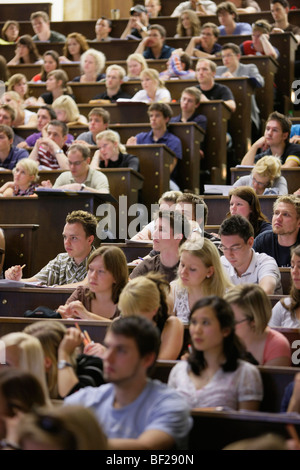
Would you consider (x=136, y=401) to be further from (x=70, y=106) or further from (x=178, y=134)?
(x=70, y=106)

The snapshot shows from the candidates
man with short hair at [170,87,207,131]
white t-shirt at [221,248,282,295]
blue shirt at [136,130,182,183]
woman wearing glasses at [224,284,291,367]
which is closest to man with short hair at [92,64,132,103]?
man with short hair at [170,87,207,131]

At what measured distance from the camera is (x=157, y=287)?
88.1 inches

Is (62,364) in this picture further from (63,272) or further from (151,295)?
(63,272)

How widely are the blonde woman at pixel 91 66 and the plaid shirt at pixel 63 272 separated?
8.23 feet

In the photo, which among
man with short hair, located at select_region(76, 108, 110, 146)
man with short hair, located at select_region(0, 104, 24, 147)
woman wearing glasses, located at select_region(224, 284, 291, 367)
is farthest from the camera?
man with short hair, located at select_region(0, 104, 24, 147)

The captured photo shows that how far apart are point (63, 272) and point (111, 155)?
1.11 meters

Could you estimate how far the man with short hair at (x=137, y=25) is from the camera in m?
6.03

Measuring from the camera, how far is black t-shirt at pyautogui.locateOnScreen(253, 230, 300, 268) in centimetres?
294

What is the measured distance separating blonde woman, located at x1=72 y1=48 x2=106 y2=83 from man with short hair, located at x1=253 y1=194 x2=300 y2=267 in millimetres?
2719

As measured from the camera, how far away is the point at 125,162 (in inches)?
160

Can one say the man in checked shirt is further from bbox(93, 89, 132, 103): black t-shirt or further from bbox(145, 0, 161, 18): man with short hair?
bbox(145, 0, 161, 18): man with short hair

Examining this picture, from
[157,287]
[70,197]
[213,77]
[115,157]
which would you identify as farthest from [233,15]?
[157,287]

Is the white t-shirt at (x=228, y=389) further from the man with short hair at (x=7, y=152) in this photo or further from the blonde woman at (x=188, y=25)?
the blonde woman at (x=188, y=25)
